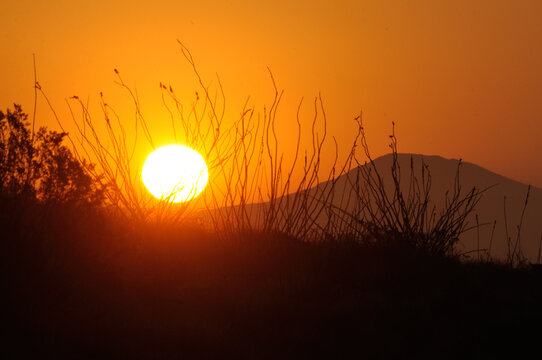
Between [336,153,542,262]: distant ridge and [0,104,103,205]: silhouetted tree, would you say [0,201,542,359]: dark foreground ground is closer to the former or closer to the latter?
[0,104,103,205]: silhouetted tree

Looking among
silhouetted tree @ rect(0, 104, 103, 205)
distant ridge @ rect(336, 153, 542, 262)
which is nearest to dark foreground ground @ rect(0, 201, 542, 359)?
silhouetted tree @ rect(0, 104, 103, 205)

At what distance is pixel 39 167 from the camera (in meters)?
3.87

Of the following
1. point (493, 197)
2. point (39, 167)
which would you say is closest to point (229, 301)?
point (39, 167)

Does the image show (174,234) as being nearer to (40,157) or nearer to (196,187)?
(196,187)

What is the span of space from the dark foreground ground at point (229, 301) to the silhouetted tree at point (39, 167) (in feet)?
0.50

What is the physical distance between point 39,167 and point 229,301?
1559 mm

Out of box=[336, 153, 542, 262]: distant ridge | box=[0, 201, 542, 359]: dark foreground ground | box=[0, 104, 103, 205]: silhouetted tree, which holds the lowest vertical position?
box=[0, 201, 542, 359]: dark foreground ground

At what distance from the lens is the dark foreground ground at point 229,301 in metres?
3.00

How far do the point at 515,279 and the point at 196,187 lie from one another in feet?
8.98

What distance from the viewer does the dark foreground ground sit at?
300 centimetres

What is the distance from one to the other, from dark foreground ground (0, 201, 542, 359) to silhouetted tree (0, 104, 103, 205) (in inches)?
6.0

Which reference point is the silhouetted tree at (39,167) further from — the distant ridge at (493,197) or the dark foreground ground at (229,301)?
the distant ridge at (493,197)

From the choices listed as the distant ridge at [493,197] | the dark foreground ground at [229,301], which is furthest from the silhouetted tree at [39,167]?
the distant ridge at [493,197]

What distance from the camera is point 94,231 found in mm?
4000
